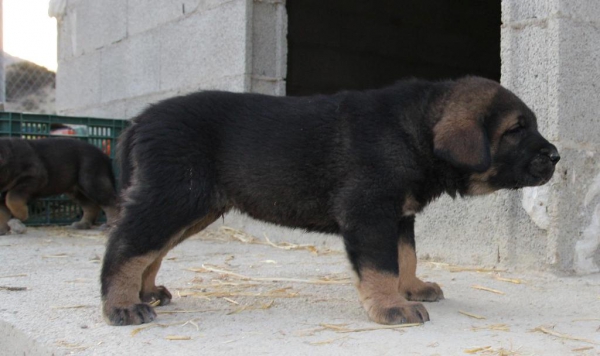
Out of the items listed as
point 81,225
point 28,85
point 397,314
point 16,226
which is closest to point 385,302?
point 397,314

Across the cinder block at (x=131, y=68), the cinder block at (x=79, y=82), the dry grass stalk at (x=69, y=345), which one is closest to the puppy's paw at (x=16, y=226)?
the cinder block at (x=131, y=68)

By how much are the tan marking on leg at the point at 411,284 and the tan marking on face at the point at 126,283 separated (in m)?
1.46

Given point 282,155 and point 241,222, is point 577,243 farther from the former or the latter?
point 241,222

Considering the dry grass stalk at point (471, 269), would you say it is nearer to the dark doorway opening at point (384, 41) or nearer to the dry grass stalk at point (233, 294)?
the dry grass stalk at point (233, 294)

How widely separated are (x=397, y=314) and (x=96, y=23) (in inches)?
313

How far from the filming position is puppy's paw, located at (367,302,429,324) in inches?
135

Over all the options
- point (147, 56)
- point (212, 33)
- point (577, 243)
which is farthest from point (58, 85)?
point (577, 243)

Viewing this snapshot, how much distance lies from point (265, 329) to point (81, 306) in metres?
1.19

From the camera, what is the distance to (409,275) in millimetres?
4125

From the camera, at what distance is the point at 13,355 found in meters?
3.34

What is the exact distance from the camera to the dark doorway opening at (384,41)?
1016 cm

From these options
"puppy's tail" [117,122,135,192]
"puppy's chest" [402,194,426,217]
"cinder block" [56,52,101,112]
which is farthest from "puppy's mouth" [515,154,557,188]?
"cinder block" [56,52,101,112]

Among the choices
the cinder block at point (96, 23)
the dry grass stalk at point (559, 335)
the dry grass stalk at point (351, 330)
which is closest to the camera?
the dry grass stalk at point (559, 335)

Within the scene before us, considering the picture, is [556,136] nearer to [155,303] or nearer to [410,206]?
[410,206]
